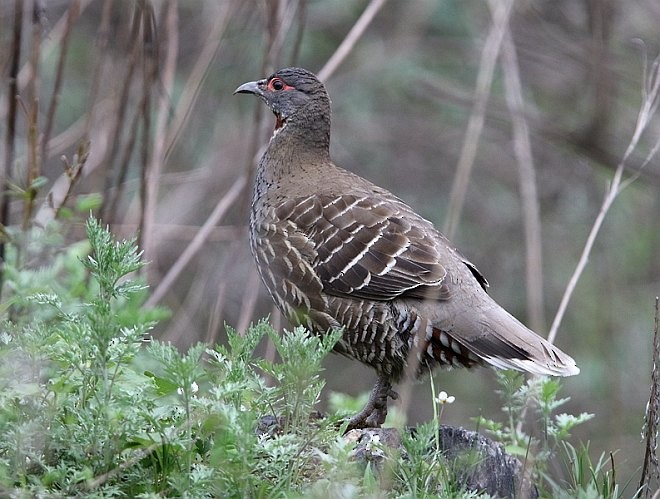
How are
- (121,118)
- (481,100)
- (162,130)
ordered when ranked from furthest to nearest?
(162,130) < (121,118) < (481,100)

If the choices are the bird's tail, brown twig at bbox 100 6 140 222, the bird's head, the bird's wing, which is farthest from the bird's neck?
the bird's tail

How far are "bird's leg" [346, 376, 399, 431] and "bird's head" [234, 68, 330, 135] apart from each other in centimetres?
175

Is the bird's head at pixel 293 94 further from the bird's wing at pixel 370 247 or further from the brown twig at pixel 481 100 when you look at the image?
the brown twig at pixel 481 100

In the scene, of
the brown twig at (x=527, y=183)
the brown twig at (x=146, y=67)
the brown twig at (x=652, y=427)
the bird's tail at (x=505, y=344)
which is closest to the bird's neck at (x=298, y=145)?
the brown twig at (x=146, y=67)

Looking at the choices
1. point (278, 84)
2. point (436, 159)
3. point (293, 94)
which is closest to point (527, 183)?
point (293, 94)

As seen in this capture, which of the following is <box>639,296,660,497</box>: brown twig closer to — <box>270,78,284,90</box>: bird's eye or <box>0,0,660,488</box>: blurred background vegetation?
<box>270,78,284,90</box>: bird's eye

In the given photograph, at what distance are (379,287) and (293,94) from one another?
160 centimetres

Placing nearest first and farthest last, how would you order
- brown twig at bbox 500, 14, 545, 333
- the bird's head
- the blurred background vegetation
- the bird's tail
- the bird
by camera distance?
1. the bird's tail
2. the bird
3. brown twig at bbox 500, 14, 545, 333
4. the bird's head
5. the blurred background vegetation

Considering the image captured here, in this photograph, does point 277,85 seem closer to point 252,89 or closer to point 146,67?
point 252,89

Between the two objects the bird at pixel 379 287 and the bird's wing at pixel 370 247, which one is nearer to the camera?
the bird at pixel 379 287

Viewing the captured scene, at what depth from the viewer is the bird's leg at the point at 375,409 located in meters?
4.82

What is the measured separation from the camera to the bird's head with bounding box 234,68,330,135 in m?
5.91

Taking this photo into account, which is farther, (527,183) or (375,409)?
(527,183)

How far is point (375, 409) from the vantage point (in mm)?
4957
